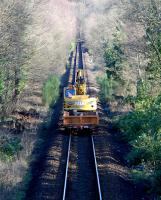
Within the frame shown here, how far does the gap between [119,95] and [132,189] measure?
2598 cm

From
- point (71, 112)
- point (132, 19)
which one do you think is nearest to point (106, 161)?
point (71, 112)

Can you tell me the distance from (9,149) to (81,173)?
5020 mm

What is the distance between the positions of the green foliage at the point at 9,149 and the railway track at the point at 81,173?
248cm

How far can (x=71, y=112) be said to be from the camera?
1121 inches

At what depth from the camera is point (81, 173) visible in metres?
19.1

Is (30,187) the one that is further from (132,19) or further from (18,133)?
(132,19)

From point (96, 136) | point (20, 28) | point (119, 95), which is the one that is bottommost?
point (96, 136)

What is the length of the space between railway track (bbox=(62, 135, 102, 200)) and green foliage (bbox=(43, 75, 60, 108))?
1350cm

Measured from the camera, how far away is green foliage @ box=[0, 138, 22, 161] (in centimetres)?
2145

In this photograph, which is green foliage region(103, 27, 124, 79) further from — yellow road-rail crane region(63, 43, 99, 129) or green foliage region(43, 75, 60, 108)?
yellow road-rail crane region(63, 43, 99, 129)

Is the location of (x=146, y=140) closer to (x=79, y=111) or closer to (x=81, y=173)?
(x=81, y=173)

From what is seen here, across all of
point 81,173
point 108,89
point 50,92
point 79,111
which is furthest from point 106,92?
point 81,173

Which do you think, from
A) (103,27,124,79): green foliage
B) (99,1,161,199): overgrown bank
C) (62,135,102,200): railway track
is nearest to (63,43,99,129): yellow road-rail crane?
(99,1,161,199): overgrown bank

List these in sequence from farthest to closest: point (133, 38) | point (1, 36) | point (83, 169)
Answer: point (133, 38) < point (1, 36) < point (83, 169)
